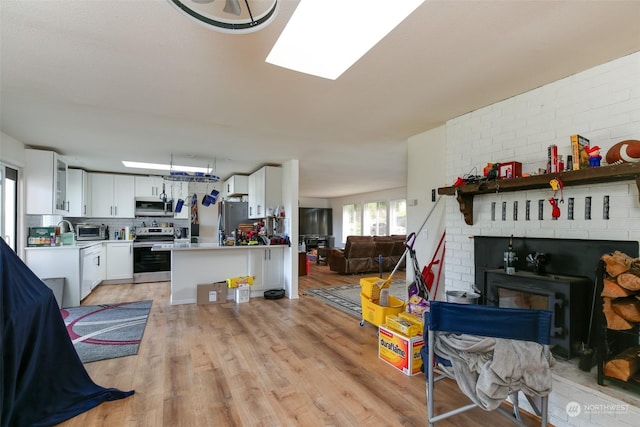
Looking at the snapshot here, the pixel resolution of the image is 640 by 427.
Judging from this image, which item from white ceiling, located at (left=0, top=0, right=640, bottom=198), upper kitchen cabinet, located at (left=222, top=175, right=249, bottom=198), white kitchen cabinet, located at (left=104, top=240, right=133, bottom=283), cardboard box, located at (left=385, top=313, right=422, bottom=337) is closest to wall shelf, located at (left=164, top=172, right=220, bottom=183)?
white ceiling, located at (left=0, top=0, right=640, bottom=198)

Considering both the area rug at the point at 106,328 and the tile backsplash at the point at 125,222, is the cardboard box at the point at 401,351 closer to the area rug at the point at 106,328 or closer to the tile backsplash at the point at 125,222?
the area rug at the point at 106,328

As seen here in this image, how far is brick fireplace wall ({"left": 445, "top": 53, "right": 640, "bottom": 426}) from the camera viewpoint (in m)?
1.98

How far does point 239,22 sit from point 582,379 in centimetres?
268

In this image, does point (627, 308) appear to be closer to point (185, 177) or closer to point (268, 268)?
point (185, 177)

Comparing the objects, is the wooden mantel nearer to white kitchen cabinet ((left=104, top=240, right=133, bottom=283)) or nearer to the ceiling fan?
the ceiling fan

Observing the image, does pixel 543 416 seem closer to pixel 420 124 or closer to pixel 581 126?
pixel 581 126

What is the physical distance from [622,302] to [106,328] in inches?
185

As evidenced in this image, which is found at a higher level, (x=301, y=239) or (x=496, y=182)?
(x=496, y=182)

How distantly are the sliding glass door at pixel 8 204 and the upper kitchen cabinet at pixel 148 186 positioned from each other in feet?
7.90

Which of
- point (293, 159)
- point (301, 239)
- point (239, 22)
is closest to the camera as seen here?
point (239, 22)

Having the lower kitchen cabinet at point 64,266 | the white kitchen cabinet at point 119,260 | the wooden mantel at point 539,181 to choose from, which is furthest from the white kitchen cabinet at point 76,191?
the wooden mantel at point 539,181

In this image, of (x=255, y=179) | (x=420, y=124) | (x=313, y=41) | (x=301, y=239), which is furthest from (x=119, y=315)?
(x=301, y=239)

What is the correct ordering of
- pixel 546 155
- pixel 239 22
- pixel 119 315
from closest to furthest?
1. pixel 239 22
2. pixel 546 155
3. pixel 119 315

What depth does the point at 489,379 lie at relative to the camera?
152cm
